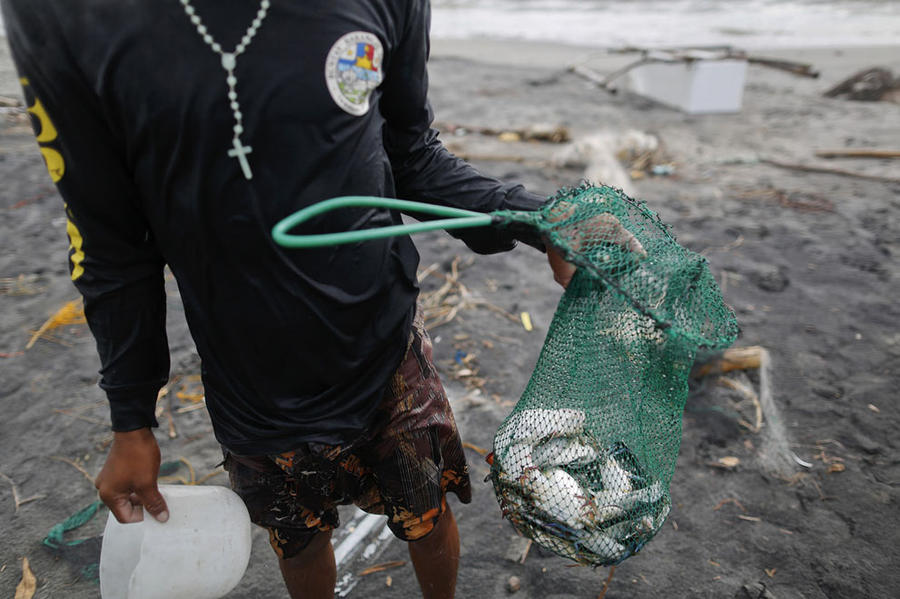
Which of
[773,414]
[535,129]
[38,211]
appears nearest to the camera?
[773,414]

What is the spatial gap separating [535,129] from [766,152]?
2.64m

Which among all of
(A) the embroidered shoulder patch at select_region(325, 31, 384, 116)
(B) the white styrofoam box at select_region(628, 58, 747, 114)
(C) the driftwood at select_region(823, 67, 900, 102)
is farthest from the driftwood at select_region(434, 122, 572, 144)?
(A) the embroidered shoulder patch at select_region(325, 31, 384, 116)

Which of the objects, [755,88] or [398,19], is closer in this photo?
[398,19]

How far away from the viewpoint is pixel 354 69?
46.8 inches

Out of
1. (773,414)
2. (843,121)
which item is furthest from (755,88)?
(773,414)

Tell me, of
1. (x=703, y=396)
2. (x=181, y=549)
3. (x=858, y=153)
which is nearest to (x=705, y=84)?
(x=858, y=153)

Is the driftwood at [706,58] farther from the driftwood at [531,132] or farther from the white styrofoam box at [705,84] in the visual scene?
the driftwood at [531,132]

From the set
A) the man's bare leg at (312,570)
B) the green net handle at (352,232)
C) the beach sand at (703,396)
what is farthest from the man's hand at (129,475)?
the beach sand at (703,396)

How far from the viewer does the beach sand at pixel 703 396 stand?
2283 mm

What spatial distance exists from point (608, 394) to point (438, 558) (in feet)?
2.34

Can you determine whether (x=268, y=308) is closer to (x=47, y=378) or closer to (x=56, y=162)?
(x=56, y=162)

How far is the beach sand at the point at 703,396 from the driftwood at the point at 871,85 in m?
2.04

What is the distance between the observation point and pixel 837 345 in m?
3.50

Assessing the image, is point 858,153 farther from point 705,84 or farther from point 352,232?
point 352,232
